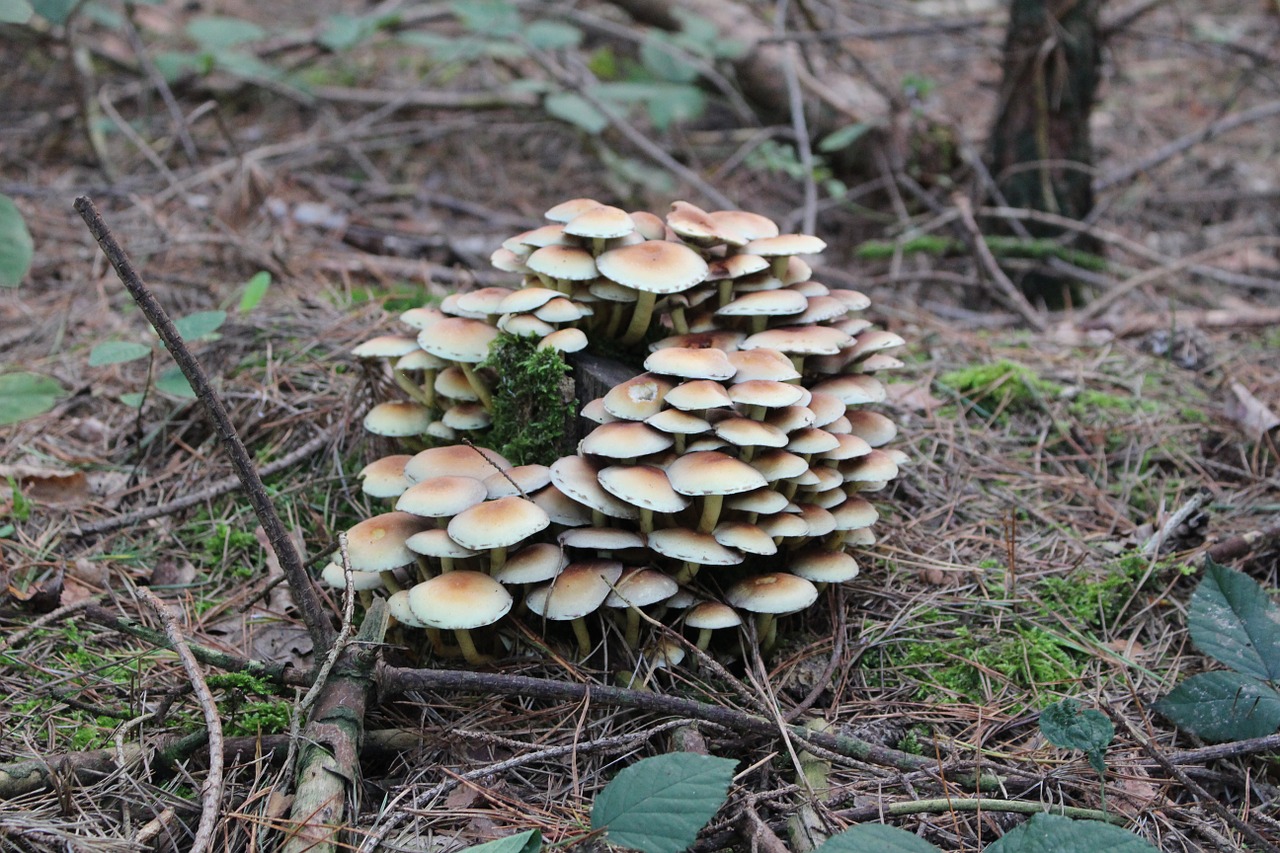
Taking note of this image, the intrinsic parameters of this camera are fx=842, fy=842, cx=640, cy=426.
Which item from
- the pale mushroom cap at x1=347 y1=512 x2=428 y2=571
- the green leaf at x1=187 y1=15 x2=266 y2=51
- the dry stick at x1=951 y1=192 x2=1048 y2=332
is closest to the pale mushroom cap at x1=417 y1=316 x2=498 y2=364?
the pale mushroom cap at x1=347 y1=512 x2=428 y2=571

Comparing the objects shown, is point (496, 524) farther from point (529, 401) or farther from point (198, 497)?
point (198, 497)

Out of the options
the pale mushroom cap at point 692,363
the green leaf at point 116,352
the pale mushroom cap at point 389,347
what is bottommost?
the green leaf at point 116,352

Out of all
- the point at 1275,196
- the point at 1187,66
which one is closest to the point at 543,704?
the point at 1275,196

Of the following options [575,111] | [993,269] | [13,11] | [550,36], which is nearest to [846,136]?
[993,269]

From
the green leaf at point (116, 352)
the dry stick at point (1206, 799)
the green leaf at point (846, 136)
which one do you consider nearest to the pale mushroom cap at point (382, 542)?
the green leaf at point (116, 352)

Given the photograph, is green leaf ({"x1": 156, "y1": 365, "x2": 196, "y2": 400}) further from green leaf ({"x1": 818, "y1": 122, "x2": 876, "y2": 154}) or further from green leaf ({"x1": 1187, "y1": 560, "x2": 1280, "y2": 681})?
green leaf ({"x1": 818, "y1": 122, "x2": 876, "y2": 154})

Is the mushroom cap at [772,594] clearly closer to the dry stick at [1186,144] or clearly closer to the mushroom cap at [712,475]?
the mushroom cap at [712,475]
